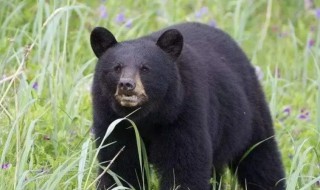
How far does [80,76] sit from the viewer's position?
7.45 meters

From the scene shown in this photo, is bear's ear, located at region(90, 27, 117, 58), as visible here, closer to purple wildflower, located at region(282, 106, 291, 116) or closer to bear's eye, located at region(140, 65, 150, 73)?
bear's eye, located at region(140, 65, 150, 73)

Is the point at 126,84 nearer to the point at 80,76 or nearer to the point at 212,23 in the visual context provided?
the point at 80,76

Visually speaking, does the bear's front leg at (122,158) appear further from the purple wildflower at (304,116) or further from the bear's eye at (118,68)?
the purple wildflower at (304,116)

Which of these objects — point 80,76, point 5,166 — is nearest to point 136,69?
point 5,166

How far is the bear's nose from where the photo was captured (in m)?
5.40

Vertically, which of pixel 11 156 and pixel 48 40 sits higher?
pixel 48 40

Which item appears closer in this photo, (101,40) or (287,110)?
(101,40)

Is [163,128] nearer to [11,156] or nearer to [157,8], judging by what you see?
[11,156]

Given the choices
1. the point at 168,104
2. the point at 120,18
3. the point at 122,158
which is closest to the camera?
the point at 168,104

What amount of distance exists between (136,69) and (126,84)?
21 centimetres

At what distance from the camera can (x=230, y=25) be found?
955 cm

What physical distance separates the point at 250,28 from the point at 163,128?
15.6ft

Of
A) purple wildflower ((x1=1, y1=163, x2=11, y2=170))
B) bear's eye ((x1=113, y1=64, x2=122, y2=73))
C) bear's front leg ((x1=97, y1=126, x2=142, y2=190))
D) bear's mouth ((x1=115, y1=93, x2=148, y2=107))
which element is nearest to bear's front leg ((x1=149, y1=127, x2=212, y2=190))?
bear's front leg ((x1=97, y1=126, x2=142, y2=190))

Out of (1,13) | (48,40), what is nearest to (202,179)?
(48,40)
